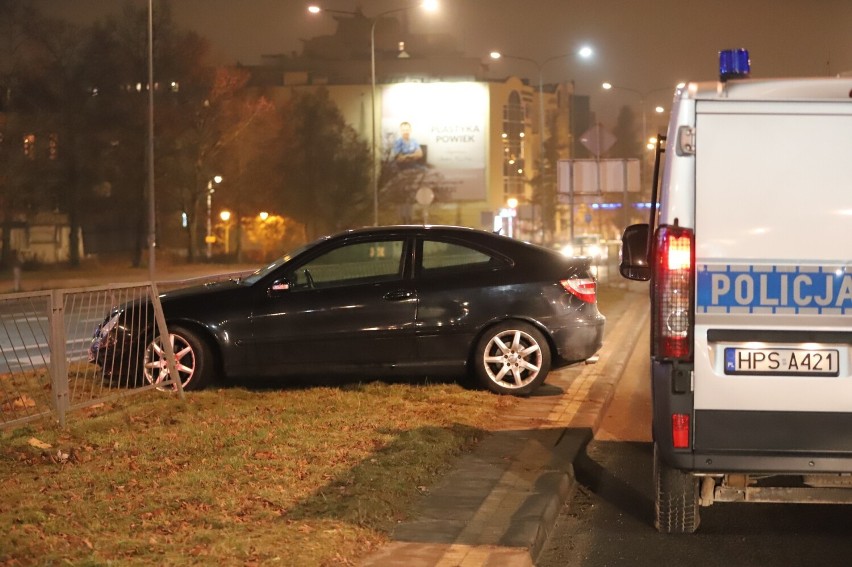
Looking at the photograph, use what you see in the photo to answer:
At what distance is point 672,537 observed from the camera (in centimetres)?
682

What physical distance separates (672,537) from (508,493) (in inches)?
41.3

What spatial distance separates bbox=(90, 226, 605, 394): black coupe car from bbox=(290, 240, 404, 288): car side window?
0.01m

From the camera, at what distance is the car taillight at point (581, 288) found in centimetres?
1149

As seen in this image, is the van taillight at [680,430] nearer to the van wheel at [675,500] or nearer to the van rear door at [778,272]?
the van rear door at [778,272]

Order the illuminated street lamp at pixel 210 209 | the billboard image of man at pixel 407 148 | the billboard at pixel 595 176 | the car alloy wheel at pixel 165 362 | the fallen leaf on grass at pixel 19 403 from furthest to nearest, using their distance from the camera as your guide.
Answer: the billboard image of man at pixel 407 148
the illuminated street lamp at pixel 210 209
the billboard at pixel 595 176
the car alloy wheel at pixel 165 362
the fallen leaf on grass at pixel 19 403

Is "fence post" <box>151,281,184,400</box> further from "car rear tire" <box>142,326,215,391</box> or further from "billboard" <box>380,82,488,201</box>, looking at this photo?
"billboard" <box>380,82,488,201</box>

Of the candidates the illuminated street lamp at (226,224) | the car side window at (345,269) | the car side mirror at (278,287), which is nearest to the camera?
the car side mirror at (278,287)

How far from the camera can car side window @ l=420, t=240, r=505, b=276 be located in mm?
11523

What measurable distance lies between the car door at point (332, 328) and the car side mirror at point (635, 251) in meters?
4.53

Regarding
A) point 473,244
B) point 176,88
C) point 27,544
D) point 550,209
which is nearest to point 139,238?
point 176,88

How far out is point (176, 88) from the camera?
202 ft

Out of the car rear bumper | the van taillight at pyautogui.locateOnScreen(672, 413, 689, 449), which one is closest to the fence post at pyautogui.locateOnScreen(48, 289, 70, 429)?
the car rear bumper

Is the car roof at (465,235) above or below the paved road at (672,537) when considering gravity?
above

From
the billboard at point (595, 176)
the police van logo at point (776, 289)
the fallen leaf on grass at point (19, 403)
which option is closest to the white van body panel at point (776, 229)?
the police van logo at point (776, 289)
